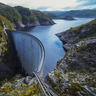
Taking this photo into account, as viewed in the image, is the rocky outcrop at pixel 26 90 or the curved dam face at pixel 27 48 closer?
the rocky outcrop at pixel 26 90

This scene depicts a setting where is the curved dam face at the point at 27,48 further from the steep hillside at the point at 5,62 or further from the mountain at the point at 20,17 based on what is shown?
the mountain at the point at 20,17

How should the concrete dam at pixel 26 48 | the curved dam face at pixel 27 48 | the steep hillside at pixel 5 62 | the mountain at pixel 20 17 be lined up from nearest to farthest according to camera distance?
the curved dam face at pixel 27 48
the concrete dam at pixel 26 48
the steep hillside at pixel 5 62
the mountain at pixel 20 17

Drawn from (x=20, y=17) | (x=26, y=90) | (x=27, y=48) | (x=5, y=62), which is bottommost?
(x=5, y=62)

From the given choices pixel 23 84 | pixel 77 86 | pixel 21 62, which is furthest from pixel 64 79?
pixel 21 62

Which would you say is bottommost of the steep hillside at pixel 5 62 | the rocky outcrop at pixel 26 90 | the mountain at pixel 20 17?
the steep hillside at pixel 5 62

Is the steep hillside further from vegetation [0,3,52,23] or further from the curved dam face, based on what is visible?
vegetation [0,3,52,23]

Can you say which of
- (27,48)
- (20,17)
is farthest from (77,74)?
(20,17)

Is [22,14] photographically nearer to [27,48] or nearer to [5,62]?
[5,62]

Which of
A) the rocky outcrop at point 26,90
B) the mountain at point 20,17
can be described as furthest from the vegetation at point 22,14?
the rocky outcrop at point 26,90

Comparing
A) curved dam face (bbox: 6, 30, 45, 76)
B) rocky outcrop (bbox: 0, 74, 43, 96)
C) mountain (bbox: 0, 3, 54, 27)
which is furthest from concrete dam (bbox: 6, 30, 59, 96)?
mountain (bbox: 0, 3, 54, 27)

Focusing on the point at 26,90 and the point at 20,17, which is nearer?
the point at 26,90
